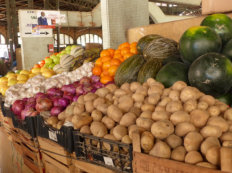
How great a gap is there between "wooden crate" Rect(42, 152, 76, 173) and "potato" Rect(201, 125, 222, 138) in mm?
1003

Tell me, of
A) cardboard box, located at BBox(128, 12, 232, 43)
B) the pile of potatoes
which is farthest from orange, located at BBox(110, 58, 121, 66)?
the pile of potatoes

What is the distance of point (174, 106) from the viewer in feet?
4.37

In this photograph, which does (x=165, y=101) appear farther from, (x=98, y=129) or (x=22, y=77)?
(x=22, y=77)

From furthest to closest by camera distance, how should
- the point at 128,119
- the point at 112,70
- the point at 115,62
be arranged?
1. the point at 115,62
2. the point at 112,70
3. the point at 128,119

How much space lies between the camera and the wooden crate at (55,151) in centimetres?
168

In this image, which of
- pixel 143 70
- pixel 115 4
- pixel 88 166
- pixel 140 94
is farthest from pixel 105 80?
pixel 115 4

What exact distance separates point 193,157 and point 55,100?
1.55 m

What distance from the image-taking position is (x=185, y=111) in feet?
4.41

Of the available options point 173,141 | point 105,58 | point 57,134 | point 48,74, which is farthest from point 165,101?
point 48,74

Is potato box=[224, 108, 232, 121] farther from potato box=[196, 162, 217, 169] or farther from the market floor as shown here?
the market floor

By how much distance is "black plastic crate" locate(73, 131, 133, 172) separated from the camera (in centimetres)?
128

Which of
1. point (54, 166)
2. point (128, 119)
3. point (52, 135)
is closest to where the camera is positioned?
point (128, 119)

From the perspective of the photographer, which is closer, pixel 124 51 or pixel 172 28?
pixel 124 51

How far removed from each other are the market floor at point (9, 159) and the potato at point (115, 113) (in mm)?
1439
